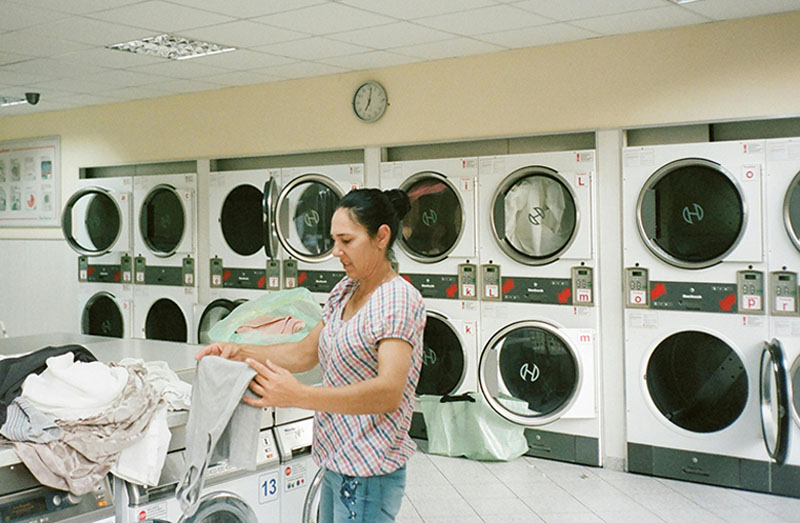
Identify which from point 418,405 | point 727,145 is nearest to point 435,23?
point 727,145

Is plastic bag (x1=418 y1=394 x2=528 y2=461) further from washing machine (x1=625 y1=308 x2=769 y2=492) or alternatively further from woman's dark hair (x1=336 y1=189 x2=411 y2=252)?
woman's dark hair (x1=336 y1=189 x2=411 y2=252)

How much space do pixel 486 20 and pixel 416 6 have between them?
0.46m

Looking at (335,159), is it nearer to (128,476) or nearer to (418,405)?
(418,405)

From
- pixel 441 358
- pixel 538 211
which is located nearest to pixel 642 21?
pixel 538 211

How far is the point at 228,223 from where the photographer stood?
608 centimetres

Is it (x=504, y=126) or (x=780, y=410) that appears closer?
(x=780, y=410)

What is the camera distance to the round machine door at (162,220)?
638 cm

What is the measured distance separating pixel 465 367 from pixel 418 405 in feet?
1.69

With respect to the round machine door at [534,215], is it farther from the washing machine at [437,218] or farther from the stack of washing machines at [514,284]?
the washing machine at [437,218]

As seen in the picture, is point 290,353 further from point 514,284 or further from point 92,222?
point 92,222

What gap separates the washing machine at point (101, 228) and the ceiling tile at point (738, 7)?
4607 millimetres

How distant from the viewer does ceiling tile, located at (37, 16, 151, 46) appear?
13.6 ft

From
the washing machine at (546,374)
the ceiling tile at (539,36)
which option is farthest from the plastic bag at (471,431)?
the ceiling tile at (539,36)

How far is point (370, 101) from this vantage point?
5.35 meters
